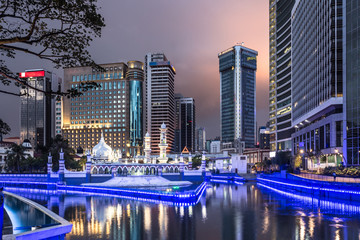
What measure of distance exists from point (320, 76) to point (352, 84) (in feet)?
47.4

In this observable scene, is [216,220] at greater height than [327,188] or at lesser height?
lesser

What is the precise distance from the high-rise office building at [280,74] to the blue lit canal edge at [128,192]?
89.0m

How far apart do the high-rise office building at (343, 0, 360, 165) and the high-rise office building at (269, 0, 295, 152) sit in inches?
2359

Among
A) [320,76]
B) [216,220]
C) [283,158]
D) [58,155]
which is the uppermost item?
[320,76]

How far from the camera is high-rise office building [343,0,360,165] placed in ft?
255

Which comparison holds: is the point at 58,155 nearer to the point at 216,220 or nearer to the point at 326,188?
the point at 326,188

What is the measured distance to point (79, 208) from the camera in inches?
1863

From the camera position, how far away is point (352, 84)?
263ft

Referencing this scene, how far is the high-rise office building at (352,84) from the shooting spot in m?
77.8

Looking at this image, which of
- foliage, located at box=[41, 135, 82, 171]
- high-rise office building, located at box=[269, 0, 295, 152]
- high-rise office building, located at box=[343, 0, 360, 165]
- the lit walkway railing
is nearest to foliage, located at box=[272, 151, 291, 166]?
high-rise office building, located at box=[269, 0, 295, 152]

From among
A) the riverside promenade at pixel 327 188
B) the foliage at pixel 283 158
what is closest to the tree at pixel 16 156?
the riverside promenade at pixel 327 188

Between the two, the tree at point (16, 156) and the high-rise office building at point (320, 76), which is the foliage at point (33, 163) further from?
the high-rise office building at point (320, 76)

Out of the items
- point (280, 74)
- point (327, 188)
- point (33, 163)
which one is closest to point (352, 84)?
point (327, 188)

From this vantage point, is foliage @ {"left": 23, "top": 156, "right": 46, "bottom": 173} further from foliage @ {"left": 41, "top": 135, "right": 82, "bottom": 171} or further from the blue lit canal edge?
the blue lit canal edge
